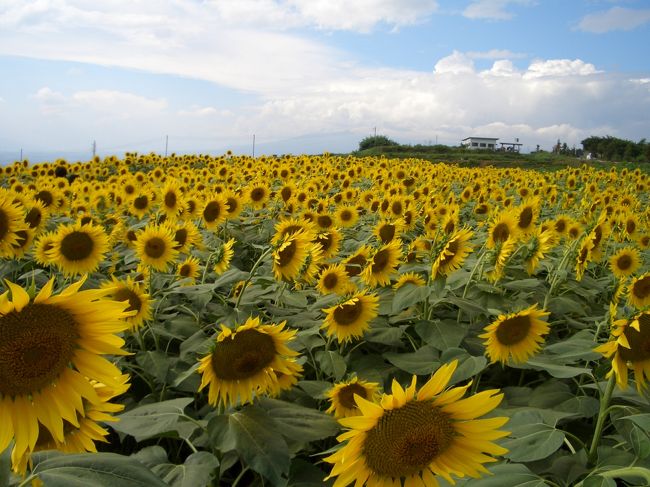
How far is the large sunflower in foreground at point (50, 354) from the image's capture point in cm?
113

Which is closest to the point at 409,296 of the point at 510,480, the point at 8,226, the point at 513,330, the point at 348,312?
the point at 348,312

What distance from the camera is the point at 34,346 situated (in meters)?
1.15

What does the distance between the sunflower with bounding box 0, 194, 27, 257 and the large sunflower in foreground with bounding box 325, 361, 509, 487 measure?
11.0 ft

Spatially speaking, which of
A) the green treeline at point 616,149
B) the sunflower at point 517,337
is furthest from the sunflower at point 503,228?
the green treeline at point 616,149

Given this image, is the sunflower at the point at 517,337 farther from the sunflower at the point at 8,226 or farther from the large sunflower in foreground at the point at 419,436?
the sunflower at the point at 8,226

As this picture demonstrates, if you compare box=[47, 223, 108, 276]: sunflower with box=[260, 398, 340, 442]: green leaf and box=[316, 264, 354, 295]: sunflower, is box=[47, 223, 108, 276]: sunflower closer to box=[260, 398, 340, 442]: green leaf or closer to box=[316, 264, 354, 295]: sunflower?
box=[316, 264, 354, 295]: sunflower

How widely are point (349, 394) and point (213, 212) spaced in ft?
11.3

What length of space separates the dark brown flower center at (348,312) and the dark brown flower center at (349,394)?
0.52 m

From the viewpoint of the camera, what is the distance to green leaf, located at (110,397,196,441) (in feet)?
5.76

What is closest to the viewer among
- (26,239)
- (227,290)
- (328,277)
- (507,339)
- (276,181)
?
(507,339)

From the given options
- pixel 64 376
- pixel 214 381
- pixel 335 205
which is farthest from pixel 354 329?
pixel 335 205

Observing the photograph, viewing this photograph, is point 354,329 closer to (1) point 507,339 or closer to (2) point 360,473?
(1) point 507,339

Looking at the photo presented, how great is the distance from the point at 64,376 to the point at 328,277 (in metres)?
2.22

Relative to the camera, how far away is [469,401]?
134cm
